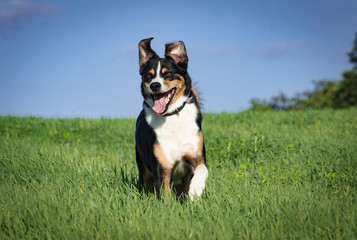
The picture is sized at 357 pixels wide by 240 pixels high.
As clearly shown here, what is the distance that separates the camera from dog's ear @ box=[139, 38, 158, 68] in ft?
16.3

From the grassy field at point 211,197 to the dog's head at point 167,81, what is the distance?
1.18m

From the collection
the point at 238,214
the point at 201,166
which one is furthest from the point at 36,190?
the point at 238,214

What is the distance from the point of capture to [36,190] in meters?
5.16

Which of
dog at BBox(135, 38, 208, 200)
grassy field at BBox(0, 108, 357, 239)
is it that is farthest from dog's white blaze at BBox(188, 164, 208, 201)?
grassy field at BBox(0, 108, 357, 239)

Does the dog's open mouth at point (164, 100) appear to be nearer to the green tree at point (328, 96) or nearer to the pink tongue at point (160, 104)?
the pink tongue at point (160, 104)

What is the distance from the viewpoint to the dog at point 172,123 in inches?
181

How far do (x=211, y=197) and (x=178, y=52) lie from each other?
190 centimetres

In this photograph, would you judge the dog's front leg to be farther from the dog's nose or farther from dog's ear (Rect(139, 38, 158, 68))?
dog's ear (Rect(139, 38, 158, 68))

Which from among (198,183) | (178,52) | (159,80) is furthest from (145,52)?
(198,183)

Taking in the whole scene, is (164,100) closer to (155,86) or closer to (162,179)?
(155,86)

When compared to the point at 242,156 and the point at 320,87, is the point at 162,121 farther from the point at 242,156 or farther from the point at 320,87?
the point at 320,87

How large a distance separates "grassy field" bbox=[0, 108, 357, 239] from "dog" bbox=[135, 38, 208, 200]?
33 centimetres

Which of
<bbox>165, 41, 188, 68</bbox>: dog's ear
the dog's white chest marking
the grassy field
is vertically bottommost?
the grassy field

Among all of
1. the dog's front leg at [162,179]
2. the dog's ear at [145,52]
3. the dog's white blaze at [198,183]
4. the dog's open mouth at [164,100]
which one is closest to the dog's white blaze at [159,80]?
the dog's open mouth at [164,100]
